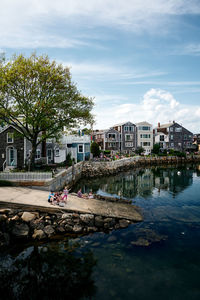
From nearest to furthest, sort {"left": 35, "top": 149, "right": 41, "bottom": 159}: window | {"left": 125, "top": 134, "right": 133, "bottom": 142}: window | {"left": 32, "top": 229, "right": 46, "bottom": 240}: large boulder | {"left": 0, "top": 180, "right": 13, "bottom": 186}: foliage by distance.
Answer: {"left": 32, "top": 229, "right": 46, "bottom": 240}: large boulder, {"left": 0, "top": 180, "right": 13, "bottom": 186}: foliage, {"left": 35, "top": 149, "right": 41, "bottom": 159}: window, {"left": 125, "top": 134, "right": 133, "bottom": 142}: window

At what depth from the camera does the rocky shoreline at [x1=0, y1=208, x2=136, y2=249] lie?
13664mm

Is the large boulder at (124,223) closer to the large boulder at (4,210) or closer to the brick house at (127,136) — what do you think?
the large boulder at (4,210)

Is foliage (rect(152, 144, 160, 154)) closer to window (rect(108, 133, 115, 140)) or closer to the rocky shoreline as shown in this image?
window (rect(108, 133, 115, 140))

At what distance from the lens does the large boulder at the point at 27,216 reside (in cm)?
1435

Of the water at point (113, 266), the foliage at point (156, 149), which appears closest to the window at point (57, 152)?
the water at point (113, 266)

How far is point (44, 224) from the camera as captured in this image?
14633 millimetres

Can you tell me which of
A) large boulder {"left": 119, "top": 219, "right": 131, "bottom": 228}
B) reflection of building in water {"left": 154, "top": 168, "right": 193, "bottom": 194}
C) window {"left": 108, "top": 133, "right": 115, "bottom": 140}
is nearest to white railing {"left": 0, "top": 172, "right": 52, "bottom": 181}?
large boulder {"left": 119, "top": 219, "right": 131, "bottom": 228}

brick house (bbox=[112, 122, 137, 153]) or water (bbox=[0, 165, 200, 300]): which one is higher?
brick house (bbox=[112, 122, 137, 153])

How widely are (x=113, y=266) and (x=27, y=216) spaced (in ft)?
24.6

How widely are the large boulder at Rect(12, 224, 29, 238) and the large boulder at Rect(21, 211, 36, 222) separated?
1.42ft

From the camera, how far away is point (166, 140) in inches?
3243

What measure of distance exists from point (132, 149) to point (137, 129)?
8.18 metres

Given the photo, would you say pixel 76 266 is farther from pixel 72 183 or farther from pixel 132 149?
pixel 132 149

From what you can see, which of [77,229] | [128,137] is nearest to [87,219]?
[77,229]
